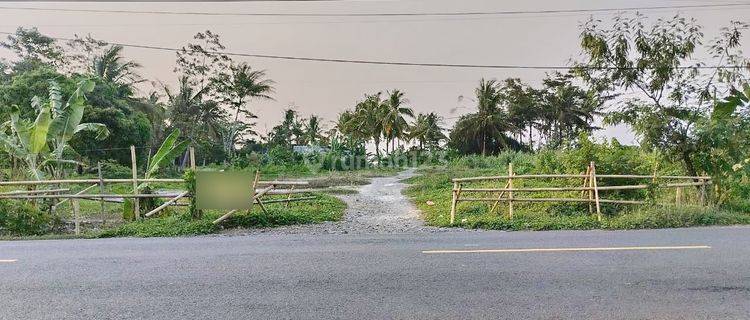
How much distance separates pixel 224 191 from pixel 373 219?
13.2ft

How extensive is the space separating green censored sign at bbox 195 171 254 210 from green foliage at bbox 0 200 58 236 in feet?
11.8

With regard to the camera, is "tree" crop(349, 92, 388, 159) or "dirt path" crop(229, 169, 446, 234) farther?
"tree" crop(349, 92, 388, 159)

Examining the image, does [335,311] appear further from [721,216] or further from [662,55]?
[662,55]

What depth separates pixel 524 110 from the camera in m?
47.0

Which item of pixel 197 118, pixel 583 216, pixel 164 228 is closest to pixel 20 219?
pixel 164 228

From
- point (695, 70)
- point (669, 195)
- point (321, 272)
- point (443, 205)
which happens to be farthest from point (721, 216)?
point (321, 272)

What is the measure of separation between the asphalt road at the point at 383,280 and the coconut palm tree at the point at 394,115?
112 ft

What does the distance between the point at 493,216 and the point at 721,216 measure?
4.81 metres

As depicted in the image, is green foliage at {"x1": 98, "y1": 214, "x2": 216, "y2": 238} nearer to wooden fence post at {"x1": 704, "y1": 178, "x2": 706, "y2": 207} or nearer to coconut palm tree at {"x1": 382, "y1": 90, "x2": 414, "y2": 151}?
wooden fence post at {"x1": 704, "y1": 178, "x2": 706, "y2": 207}

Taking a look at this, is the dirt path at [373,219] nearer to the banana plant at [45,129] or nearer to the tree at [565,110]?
the banana plant at [45,129]

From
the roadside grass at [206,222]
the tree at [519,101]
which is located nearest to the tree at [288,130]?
the tree at [519,101]

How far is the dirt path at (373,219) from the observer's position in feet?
35.0

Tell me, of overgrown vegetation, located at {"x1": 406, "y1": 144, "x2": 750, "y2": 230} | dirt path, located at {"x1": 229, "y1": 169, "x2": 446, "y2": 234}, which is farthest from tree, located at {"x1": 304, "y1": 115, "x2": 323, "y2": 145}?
overgrown vegetation, located at {"x1": 406, "y1": 144, "x2": 750, "y2": 230}

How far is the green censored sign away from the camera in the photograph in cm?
1089
